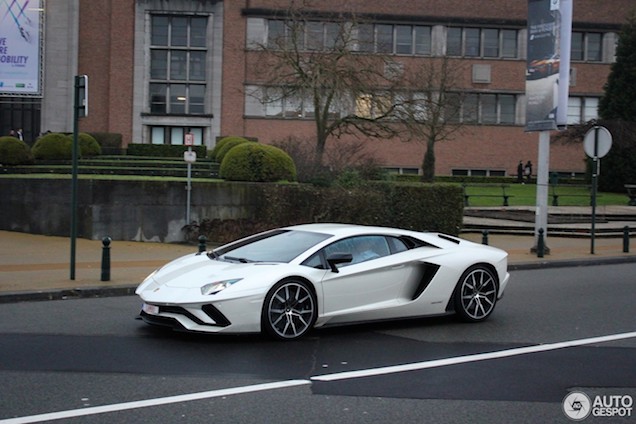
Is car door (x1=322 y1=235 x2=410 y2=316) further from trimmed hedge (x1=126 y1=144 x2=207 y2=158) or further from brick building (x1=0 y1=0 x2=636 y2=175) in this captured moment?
brick building (x1=0 y1=0 x2=636 y2=175)

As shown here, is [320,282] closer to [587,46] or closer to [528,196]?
[528,196]

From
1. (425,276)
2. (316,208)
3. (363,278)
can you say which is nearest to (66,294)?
(363,278)

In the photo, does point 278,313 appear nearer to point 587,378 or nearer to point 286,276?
point 286,276

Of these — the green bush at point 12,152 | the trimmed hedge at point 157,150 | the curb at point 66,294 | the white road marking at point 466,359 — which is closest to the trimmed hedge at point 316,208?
the curb at point 66,294

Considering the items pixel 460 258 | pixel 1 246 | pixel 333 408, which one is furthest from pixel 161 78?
pixel 333 408

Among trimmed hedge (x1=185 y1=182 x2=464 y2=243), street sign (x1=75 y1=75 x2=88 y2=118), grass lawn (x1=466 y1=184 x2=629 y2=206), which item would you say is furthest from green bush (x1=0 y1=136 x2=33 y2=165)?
grass lawn (x1=466 y1=184 x2=629 y2=206)

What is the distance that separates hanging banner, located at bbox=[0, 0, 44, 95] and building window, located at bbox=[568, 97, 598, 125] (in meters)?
33.9

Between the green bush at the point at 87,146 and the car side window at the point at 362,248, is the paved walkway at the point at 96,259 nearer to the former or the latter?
the car side window at the point at 362,248

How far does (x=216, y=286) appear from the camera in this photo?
8.68 meters

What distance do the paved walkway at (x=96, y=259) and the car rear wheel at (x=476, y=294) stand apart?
18.1 feet

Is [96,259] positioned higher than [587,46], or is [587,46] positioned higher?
[587,46]

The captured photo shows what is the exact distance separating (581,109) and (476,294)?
47442 mm

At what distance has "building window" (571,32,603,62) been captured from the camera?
180 ft

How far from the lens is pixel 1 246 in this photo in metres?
18.8
